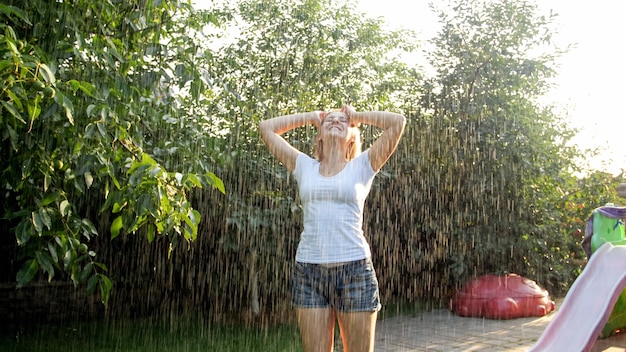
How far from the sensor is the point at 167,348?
498cm

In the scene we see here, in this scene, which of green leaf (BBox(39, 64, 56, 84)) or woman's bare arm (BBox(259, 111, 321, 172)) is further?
woman's bare arm (BBox(259, 111, 321, 172))

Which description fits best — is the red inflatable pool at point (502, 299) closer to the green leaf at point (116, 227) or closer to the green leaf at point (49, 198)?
the green leaf at point (116, 227)

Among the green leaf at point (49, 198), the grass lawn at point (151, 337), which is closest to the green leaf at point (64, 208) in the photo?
the green leaf at point (49, 198)

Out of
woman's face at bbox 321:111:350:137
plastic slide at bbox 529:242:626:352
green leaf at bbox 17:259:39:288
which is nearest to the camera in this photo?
woman's face at bbox 321:111:350:137

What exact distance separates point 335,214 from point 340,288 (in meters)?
0.28

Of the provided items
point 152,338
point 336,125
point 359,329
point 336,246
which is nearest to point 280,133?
point 336,125

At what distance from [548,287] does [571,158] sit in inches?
60.0

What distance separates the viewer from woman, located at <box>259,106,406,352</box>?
7.13ft

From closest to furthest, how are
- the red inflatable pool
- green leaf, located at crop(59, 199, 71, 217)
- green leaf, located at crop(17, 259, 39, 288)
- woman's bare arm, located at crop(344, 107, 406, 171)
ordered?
woman's bare arm, located at crop(344, 107, 406, 171)
green leaf, located at crop(17, 259, 39, 288)
green leaf, located at crop(59, 199, 71, 217)
the red inflatable pool

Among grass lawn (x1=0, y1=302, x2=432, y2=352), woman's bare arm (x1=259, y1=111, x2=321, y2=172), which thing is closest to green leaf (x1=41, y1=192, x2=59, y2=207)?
woman's bare arm (x1=259, y1=111, x2=321, y2=172)

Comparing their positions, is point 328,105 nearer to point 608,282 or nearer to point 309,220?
point 608,282

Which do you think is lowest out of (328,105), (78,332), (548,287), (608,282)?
(78,332)

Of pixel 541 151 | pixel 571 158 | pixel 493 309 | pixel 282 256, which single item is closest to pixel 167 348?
pixel 282 256

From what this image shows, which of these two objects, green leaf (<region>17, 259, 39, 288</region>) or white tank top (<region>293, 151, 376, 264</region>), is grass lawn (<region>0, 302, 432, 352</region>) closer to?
green leaf (<region>17, 259, 39, 288</region>)
